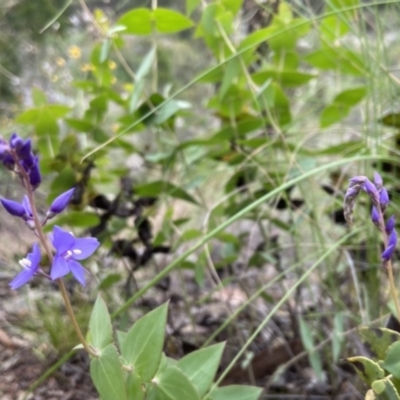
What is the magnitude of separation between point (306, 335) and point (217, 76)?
1.52ft

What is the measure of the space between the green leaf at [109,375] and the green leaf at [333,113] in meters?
0.64

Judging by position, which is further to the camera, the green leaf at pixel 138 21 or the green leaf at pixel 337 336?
the green leaf at pixel 138 21

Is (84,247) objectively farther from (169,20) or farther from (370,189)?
(169,20)

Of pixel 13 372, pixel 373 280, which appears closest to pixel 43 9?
pixel 13 372

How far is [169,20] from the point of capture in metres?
0.88

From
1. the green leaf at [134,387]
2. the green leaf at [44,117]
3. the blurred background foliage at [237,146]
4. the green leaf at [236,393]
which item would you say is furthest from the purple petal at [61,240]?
the green leaf at [44,117]

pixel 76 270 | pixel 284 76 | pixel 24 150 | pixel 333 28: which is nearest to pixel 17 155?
pixel 24 150

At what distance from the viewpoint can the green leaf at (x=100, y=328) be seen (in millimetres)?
471

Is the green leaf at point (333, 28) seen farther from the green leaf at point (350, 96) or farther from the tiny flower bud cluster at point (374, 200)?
the tiny flower bud cluster at point (374, 200)

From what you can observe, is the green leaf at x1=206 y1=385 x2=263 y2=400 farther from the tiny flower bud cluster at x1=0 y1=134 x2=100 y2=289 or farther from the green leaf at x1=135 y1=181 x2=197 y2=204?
the green leaf at x1=135 y1=181 x2=197 y2=204

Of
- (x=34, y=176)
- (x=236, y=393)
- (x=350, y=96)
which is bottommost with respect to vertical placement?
(x=236, y=393)

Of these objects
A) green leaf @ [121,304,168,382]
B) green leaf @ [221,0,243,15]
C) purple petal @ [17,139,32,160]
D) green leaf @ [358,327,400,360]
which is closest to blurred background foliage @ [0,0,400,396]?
green leaf @ [221,0,243,15]

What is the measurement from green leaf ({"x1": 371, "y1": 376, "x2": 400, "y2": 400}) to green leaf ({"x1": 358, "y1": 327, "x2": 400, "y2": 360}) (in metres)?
0.11

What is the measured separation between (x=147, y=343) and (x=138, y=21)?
0.58 meters
